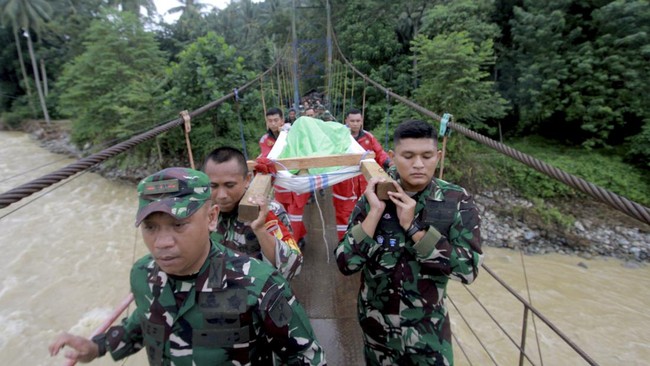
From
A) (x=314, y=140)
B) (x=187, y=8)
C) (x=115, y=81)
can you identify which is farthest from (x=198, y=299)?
(x=187, y=8)

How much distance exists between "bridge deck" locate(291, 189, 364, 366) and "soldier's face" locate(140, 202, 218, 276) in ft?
4.02

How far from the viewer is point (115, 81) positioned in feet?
39.5

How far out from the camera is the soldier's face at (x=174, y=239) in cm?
76

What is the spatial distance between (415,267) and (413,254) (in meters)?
0.04

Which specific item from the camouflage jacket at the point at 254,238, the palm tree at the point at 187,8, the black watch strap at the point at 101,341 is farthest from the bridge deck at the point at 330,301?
the palm tree at the point at 187,8

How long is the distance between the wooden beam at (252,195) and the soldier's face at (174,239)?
12.3 inches

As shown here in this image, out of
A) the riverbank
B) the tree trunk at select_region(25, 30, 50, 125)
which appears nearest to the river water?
the riverbank

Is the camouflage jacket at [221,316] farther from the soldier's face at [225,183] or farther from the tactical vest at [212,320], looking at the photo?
the soldier's face at [225,183]

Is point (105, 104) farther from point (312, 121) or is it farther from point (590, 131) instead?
point (590, 131)

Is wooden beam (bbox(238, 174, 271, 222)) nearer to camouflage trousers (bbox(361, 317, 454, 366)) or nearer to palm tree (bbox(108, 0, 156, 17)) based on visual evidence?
camouflage trousers (bbox(361, 317, 454, 366))

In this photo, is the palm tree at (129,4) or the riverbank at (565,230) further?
the palm tree at (129,4)

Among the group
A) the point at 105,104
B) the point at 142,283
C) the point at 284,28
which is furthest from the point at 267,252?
the point at 284,28

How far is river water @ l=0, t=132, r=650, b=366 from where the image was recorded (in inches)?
241

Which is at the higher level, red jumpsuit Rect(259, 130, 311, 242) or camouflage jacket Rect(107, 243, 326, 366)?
camouflage jacket Rect(107, 243, 326, 366)
